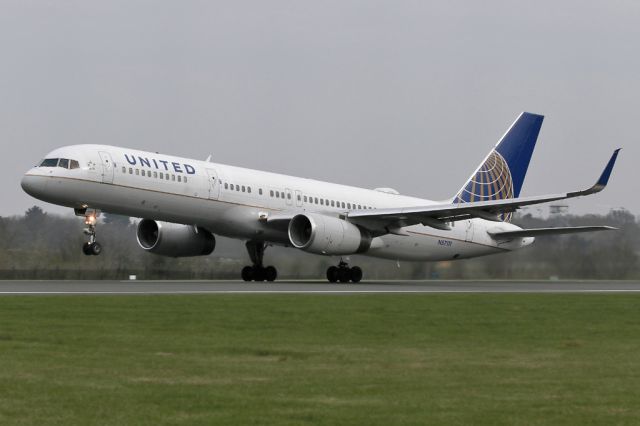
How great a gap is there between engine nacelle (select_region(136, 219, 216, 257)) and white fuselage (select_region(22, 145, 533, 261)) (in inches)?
66.3

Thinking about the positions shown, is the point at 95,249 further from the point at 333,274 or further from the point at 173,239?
the point at 333,274

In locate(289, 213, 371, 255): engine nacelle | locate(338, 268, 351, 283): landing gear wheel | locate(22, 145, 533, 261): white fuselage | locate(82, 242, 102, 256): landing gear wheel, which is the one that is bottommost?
locate(338, 268, 351, 283): landing gear wheel

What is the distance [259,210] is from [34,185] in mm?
7923

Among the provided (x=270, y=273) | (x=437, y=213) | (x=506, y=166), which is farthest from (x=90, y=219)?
(x=506, y=166)

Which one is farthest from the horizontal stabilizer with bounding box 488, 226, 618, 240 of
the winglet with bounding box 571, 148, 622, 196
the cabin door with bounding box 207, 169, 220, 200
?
the cabin door with bounding box 207, 169, 220, 200

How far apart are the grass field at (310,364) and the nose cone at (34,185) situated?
11032 mm

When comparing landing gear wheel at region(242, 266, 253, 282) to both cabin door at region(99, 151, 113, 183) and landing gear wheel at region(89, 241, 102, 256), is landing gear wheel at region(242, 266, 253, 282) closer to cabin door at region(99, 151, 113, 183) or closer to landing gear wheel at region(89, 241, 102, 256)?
cabin door at region(99, 151, 113, 183)

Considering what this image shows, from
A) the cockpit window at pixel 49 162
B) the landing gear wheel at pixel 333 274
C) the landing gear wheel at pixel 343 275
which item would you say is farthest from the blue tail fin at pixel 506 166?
the cockpit window at pixel 49 162

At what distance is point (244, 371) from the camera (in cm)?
1230

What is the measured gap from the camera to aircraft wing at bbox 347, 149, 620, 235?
1431 inches

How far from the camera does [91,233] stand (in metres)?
32.9

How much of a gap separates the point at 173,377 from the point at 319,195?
27874 mm

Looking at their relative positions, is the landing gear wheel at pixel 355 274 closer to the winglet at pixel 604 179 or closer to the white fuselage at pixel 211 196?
the white fuselage at pixel 211 196

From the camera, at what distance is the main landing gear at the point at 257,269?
131 feet
